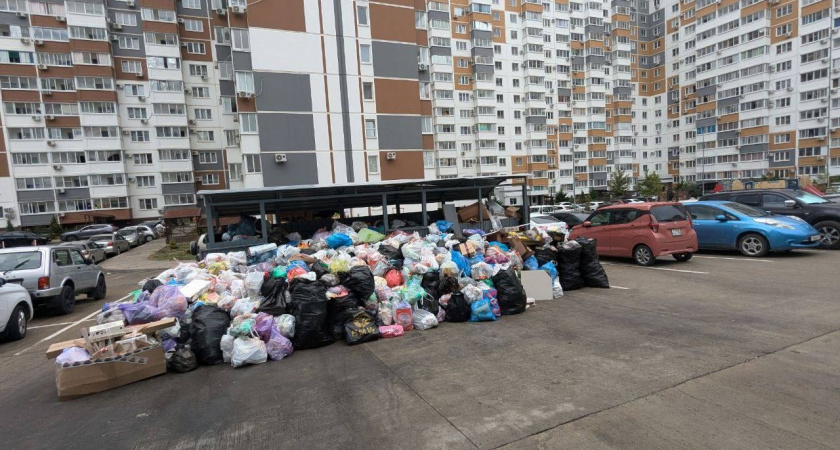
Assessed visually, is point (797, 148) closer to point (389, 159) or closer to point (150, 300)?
point (389, 159)

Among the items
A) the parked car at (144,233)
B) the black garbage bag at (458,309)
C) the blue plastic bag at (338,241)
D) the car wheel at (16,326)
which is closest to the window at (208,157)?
the parked car at (144,233)

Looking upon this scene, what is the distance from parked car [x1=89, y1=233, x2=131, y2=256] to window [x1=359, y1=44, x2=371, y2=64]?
1958 centimetres

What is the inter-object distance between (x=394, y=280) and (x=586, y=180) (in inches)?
2611

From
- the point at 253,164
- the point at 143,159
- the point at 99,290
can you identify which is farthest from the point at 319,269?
the point at 143,159

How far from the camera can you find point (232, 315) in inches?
218

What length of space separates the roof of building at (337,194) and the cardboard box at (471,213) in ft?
1.61

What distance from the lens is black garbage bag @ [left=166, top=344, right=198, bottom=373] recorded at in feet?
16.3

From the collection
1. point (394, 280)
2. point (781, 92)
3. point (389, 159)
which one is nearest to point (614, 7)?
point (781, 92)

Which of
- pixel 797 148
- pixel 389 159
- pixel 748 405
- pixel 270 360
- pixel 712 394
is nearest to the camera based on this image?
pixel 748 405

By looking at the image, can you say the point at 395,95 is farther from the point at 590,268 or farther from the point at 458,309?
the point at 458,309

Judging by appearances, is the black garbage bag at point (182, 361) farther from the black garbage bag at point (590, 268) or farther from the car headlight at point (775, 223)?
the car headlight at point (775, 223)

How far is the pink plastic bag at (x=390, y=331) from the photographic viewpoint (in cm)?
575

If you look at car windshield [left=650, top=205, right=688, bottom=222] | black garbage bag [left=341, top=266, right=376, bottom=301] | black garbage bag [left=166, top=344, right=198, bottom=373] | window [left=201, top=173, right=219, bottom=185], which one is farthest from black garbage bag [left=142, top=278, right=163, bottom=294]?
window [left=201, top=173, right=219, bottom=185]

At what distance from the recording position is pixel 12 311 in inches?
277
